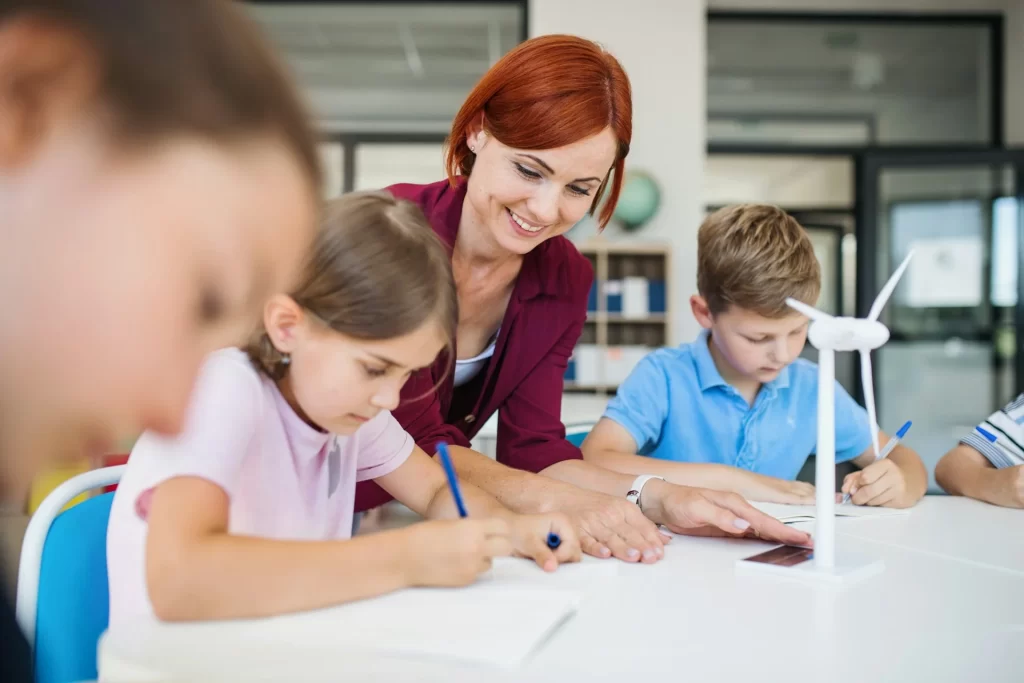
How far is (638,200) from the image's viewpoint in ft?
15.7

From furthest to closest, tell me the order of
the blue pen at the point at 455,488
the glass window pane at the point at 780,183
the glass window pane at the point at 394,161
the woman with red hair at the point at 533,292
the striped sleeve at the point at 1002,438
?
the glass window pane at the point at 780,183 < the glass window pane at the point at 394,161 < the striped sleeve at the point at 1002,438 < the woman with red hair at the point at 533,292 < the blue pen at the point at 455,488

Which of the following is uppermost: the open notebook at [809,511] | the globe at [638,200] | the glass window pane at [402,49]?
the glass window pane at [402,49]

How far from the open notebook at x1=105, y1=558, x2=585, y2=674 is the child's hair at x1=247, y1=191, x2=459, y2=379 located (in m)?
0.27

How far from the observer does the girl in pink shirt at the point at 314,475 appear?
69 cm

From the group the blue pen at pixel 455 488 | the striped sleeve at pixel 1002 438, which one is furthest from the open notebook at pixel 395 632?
the striped sleeve at pixel 1002 438

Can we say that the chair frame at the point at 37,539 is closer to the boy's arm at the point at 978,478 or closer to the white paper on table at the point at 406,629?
the white paper on table at the point at 406,629

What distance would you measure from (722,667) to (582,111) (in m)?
0.82

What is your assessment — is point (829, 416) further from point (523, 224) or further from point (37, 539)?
point (37, 539)

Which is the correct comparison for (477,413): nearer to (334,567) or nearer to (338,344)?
(338,344)

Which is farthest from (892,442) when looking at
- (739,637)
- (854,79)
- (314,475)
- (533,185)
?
(854,79)

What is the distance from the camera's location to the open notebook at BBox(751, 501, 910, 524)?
128cm

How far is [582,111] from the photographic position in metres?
1.22

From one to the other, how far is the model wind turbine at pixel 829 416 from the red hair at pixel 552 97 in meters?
0.45

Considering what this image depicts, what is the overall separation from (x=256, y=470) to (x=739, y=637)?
0.51 metres
